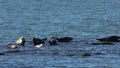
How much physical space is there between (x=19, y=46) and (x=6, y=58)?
649 centimetres

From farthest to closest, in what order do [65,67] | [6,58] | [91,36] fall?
[91,36]
[6,58]
[65,67]

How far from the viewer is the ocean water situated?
5350 centimetres

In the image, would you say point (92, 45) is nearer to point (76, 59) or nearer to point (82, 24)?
point (76, 59)

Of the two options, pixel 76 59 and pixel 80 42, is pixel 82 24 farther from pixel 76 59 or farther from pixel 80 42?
pixel 76 59

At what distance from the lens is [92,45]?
62.0 m

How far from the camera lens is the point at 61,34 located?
74.1 meters

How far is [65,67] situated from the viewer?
169 ft

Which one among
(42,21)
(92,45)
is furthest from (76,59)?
(42,21)

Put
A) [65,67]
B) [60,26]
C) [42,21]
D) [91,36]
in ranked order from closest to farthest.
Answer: [65,67] → [91,36] → [60,26] → [42,21]

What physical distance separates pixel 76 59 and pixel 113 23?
32.4 m

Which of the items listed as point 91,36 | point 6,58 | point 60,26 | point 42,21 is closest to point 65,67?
point 6,58

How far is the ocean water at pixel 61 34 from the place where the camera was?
176ft

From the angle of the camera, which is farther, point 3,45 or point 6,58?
point 3,45

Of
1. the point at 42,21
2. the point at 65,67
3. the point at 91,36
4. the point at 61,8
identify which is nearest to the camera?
the point at 65,67
